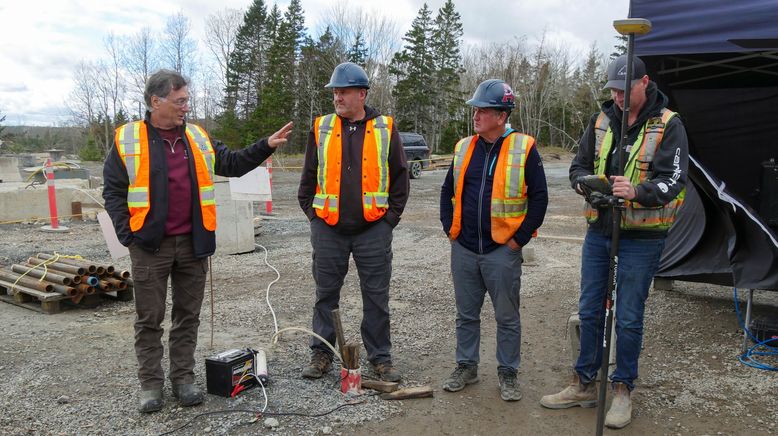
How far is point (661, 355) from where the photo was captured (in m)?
4.98

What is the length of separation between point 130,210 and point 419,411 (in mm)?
2164

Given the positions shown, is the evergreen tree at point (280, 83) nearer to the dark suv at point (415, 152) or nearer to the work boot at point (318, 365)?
the dark suv at point (415, 152)

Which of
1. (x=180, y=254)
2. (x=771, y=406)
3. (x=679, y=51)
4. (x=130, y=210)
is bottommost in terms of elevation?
(x=771, y=406)

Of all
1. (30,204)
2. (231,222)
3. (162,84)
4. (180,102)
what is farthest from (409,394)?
(30,204)

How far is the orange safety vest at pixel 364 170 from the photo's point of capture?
412 centimetres

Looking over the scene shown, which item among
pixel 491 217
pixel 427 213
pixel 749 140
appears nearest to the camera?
pixel 491 217

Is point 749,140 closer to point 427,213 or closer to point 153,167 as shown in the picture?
point 153,167

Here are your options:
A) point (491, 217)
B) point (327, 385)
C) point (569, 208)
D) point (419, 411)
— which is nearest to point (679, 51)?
point (491, 217)

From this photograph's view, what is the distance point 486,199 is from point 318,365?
1657 mm

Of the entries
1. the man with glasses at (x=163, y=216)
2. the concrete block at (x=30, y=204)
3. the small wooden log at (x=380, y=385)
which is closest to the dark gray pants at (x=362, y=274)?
the small wooden log at (x=380, y=385)

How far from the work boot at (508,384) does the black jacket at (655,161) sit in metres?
1.11

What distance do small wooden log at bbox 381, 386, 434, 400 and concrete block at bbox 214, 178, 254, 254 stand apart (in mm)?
5547

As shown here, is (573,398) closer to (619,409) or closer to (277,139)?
(619,409)

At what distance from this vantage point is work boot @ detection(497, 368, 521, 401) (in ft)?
13.4
